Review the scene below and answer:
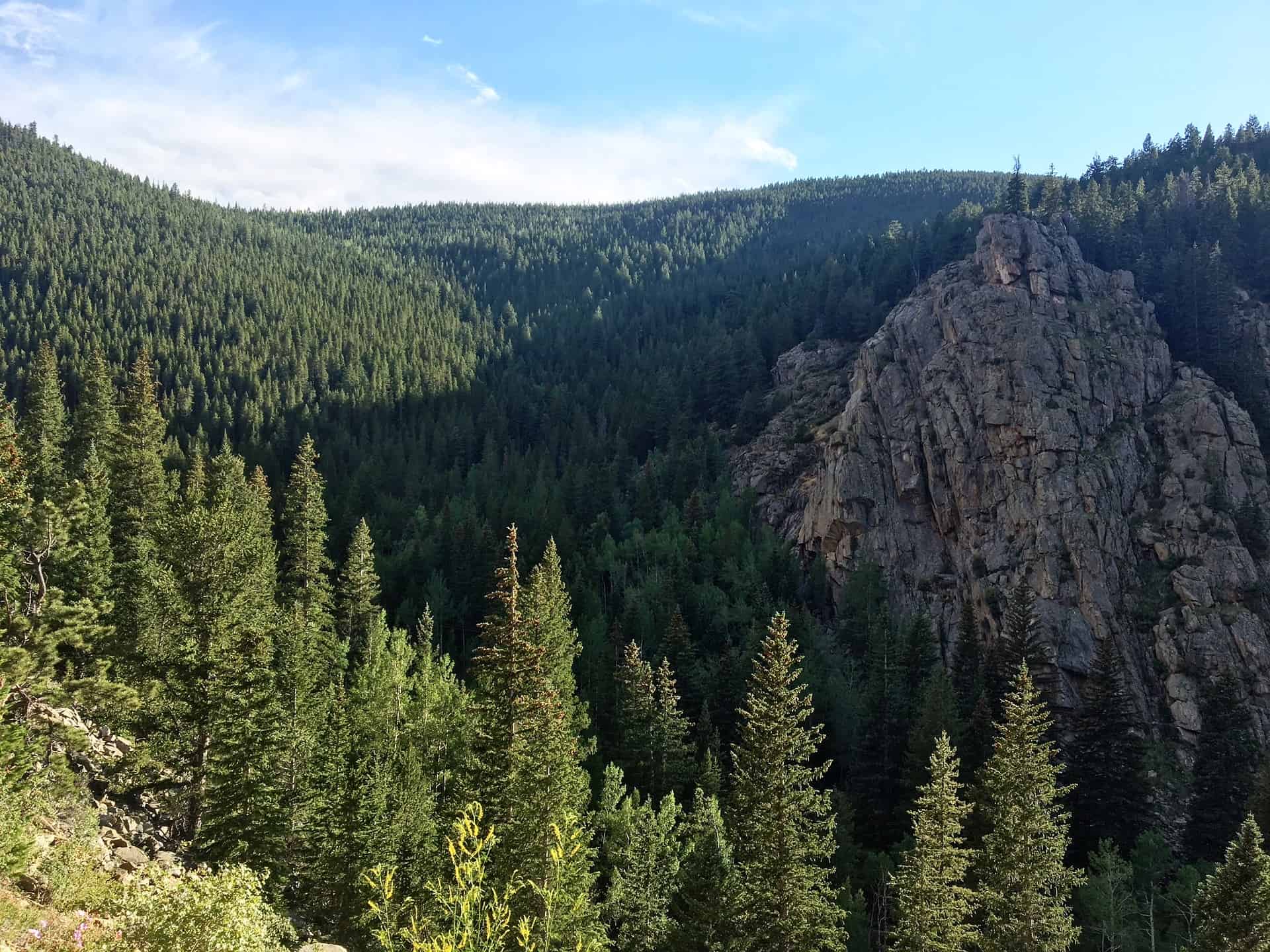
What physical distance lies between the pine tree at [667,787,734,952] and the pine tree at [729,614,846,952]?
738mm

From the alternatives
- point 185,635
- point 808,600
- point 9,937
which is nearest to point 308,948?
point 9,937

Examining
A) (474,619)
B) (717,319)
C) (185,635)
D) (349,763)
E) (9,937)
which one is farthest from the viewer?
(717,319)

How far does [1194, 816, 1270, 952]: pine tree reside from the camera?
24.7 m

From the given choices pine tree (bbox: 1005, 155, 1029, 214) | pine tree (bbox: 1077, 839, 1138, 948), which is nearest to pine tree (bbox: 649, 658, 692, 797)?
pine tree (bbox: 1077, 839, 1138, 948)

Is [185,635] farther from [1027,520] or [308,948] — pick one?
[1027,520]

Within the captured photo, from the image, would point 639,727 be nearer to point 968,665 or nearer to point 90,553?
point 968,665

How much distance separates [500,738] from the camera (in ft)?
82.7

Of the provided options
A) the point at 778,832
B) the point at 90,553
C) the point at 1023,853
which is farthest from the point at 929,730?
the point at 90,553

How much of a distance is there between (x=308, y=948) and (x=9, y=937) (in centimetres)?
736

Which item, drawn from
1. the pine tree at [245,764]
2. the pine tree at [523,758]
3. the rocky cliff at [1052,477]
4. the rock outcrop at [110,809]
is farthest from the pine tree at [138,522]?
the rocky cliff at [1052,477]

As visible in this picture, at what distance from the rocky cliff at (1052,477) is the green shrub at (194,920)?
59.2 meters

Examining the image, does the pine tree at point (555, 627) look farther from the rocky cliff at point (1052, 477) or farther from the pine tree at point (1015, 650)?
the rocky cliff at point (1052, 477)

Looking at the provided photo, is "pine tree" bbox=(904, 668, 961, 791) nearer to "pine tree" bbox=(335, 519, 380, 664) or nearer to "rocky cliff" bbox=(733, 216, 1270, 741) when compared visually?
"rocky cliff" bbox=(733, 216, 1270, 741)

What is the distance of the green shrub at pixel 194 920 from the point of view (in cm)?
1291
